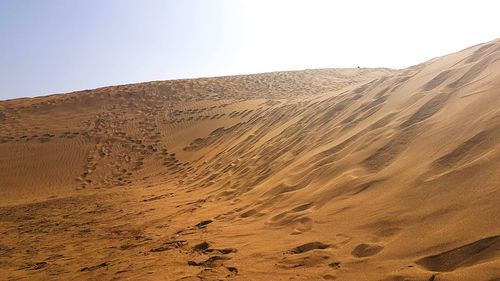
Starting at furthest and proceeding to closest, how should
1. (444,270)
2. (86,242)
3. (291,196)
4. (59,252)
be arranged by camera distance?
(86,242) < (59,252) < (291,196) < (444,270)

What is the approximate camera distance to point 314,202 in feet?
15.4

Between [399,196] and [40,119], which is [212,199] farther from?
[40,119]

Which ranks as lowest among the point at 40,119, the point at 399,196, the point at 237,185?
the point at 399,196

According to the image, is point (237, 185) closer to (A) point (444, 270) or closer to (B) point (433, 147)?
(B) point (433, 147)

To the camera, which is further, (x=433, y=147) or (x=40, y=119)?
(x=40, y=119)

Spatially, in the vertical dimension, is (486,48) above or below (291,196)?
above

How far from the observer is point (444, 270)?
257cm

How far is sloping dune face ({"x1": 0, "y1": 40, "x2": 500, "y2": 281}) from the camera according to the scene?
10.0 feet

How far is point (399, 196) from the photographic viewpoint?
3.75 m

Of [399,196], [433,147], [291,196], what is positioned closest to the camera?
[399,196]

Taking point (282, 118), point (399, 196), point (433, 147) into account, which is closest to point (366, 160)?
point (433, 147)

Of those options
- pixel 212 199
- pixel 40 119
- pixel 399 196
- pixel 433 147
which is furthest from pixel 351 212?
pixel 40 119

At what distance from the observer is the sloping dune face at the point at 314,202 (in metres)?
3.06

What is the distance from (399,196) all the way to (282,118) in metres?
7.70
